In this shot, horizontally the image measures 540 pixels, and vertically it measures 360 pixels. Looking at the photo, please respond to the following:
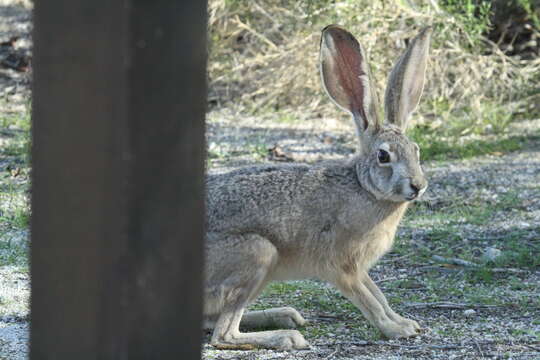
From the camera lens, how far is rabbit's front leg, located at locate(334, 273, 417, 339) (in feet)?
14.8

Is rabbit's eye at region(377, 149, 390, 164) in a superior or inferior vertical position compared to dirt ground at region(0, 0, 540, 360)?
superior

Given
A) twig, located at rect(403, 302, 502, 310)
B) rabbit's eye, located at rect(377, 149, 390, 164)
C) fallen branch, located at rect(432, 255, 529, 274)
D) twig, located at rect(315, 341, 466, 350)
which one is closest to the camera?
twig, located at rect(315, 341, 466, 350)

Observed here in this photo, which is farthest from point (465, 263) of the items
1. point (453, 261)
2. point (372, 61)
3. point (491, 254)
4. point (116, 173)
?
point (116, 173)

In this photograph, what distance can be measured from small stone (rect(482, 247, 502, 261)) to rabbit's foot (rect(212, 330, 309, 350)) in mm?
1712

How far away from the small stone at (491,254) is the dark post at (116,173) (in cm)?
405

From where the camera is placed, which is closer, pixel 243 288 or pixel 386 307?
pixel 243 288

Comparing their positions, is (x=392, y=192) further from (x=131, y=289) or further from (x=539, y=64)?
(x=539, y=64)

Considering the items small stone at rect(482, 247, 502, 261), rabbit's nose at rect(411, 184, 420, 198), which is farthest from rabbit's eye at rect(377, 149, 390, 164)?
small stone at rect(482, 247, 502, 261)

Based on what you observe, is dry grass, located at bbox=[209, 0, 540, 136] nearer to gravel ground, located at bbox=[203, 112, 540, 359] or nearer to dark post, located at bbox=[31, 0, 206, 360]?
gravel ground, located at bbox=[203, 112, 540, 359]

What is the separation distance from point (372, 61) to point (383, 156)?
13.5 feet

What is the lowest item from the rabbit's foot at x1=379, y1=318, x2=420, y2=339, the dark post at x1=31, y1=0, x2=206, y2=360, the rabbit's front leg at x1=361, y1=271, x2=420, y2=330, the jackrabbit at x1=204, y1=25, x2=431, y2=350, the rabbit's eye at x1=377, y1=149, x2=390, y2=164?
the rabbit's foot at x1=379, y1=318, x2=420, y2=339

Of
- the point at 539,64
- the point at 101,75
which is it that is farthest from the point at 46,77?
the point at 539,64

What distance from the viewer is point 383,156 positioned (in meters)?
4.72

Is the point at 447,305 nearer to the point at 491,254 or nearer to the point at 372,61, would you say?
the point at 491,254
